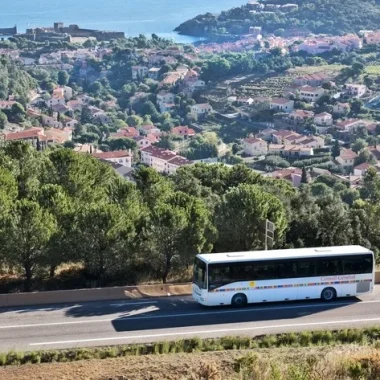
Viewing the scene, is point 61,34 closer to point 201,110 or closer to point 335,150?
point 201,110

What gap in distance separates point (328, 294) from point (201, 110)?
91350 mm

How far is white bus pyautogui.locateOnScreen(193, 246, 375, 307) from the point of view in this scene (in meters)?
16.3

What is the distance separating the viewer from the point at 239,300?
1659 centimetres

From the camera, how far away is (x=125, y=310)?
54.1 feet

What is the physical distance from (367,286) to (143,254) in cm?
570

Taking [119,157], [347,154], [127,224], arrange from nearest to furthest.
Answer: [127,224] < [119,157] < [347,154]

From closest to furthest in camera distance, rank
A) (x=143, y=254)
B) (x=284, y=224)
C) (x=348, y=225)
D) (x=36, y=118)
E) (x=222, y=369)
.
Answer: (x=222, y=369)
(x=143, y=254)
(x=284, y=224)
(x=348, y=225)
(x=36, y=118)

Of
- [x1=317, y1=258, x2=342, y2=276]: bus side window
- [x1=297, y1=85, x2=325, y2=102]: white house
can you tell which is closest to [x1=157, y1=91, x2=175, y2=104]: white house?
[x1=297, y1=85, x2=325, y2=102]: white house

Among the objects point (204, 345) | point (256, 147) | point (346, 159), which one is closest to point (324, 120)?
point (256, 147)

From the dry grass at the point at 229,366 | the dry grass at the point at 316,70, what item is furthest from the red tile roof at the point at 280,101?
the dry grass at the point at 229,366

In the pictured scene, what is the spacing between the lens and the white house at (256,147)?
84812 mm

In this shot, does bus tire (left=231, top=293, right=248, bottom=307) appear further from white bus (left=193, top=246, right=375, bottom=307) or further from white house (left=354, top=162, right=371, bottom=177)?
white house (left=354, top=162, right=371, bottom=177)

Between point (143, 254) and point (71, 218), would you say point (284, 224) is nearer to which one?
point (143, 254)

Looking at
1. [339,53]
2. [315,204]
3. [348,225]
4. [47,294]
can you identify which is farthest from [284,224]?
[339,53]
